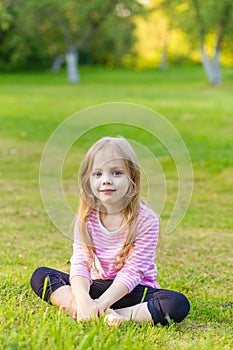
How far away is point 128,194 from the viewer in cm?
352

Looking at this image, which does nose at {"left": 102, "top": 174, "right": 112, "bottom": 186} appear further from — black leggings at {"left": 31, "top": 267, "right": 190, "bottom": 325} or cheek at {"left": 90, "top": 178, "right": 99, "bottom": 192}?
black leggings at {"left": 31, "top": 267, "right": 190, "bottom": 325}

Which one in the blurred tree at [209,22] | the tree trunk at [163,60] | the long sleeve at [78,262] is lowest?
the tree trunk at [163,60]

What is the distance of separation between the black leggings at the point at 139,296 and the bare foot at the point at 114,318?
17cm

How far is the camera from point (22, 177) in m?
7.99

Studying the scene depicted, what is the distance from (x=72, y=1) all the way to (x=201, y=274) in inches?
1064

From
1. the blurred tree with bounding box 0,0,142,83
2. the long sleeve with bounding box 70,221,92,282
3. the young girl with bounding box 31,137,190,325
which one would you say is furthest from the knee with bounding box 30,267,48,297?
the blurred tree with bounding box 0,0,142,83

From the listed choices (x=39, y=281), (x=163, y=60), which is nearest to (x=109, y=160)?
(x=39, y=281)

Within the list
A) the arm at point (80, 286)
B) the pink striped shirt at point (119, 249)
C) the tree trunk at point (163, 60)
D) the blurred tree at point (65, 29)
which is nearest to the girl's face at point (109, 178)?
the pink striped shirt at point (119, 249)

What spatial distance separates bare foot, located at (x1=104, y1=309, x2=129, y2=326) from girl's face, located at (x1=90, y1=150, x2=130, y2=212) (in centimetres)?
59

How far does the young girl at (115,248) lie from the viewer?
11.1ft

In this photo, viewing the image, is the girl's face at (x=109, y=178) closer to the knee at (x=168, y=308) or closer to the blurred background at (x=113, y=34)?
the knee at (x=168, y=308)

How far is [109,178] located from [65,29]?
29.4 meters

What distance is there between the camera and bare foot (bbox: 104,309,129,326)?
10.3ft

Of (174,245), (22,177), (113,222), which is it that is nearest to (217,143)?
(22,177)
